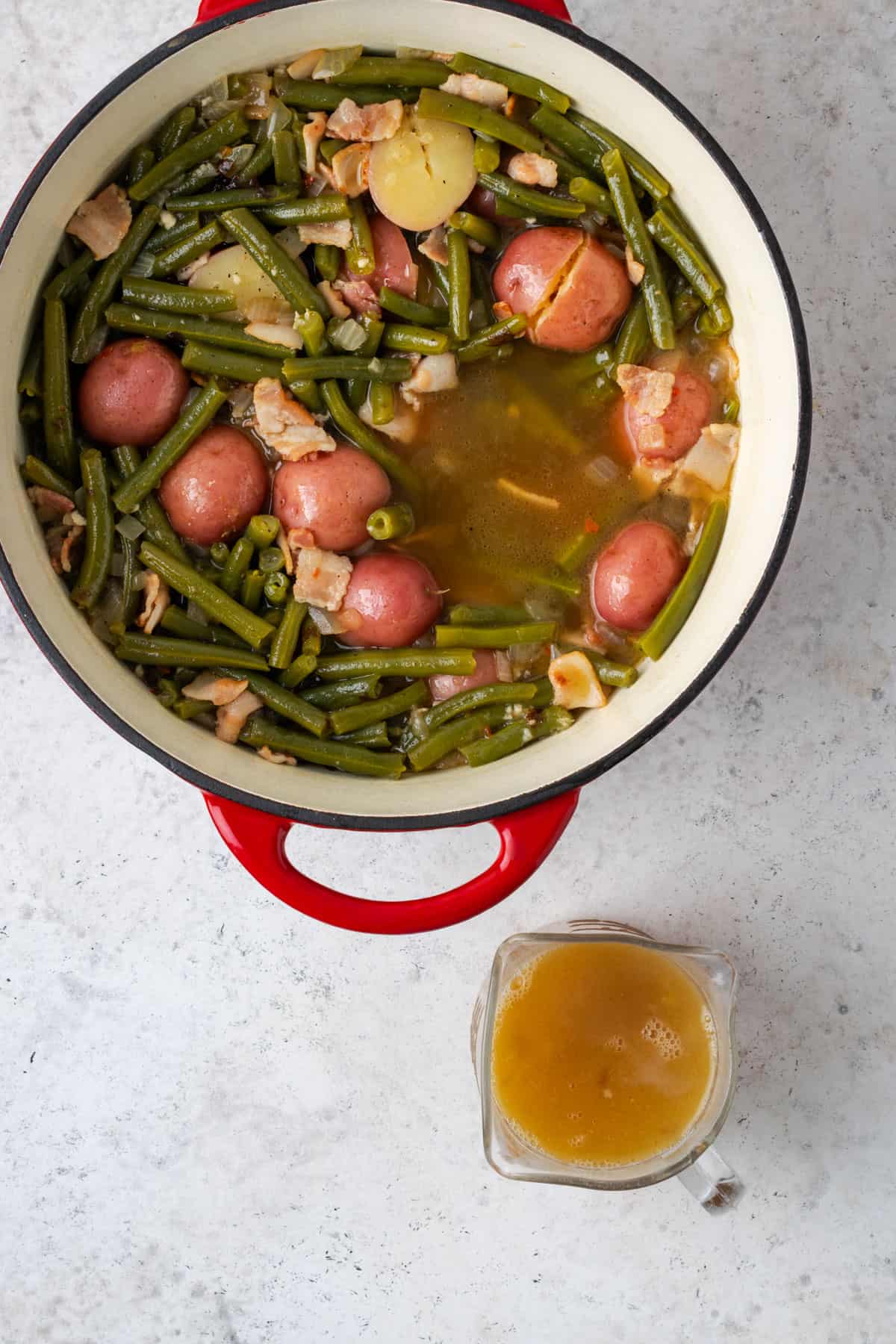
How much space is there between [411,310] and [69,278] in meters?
0.52

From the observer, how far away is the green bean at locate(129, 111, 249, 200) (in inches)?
68.1

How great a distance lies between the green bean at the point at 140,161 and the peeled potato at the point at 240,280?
16cm

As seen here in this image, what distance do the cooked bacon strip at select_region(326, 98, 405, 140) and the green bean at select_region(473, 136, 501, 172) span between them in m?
0.13

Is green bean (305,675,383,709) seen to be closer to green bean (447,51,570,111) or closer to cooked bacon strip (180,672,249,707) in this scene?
cooked bacon strip (180,672,249,707)

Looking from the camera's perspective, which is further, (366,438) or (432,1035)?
(432,1035)

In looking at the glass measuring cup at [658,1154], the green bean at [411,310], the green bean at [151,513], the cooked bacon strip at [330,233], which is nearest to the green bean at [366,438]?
the green bean at [411,310]

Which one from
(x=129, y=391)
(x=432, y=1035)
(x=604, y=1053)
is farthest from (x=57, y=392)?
(x=604, y=1053)

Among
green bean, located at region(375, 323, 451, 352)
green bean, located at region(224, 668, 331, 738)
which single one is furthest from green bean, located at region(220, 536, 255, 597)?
green bean, located at region(375, 323, 451, 352)

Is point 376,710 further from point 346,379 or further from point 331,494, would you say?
point 346,379

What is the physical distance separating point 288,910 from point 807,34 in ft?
5.76

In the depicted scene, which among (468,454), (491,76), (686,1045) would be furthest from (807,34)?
(686,1045)

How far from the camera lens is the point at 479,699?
183 centimetres

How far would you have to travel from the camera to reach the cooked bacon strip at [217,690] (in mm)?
1794

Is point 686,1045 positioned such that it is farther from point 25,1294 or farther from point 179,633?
point 25,1294
